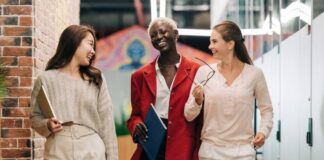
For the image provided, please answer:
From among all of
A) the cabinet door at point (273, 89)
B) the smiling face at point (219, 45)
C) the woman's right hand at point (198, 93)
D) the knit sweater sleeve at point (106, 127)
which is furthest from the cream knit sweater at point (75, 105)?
the cabinet door at point (273, 89)

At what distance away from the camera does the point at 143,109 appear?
328 cm

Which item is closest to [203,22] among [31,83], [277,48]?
[277,48]

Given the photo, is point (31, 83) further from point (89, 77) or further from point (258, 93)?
point (258, 93)

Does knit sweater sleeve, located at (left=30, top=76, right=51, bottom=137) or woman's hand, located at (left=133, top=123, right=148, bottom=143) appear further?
woman's hand, located at (left=133, top=123, right=148, bottom=143)

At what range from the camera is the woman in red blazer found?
10.5 ft

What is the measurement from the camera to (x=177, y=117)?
3205 millimetres

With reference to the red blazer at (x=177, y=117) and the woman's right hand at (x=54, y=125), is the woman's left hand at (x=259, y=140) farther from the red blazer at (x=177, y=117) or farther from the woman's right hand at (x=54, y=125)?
the woman's right hand at (x=54, y=125)

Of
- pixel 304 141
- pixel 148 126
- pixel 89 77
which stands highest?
pixel 89 77

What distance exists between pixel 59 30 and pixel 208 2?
8.45 metres

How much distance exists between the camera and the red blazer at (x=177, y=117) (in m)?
3.20

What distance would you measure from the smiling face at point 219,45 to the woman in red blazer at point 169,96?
265mm

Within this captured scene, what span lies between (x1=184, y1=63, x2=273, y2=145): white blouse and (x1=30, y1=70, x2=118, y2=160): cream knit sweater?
17.3 inches

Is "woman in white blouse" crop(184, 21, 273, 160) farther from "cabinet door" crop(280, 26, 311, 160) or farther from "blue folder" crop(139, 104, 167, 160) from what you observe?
"cabinet door" crop(280, 26, 311, 160)

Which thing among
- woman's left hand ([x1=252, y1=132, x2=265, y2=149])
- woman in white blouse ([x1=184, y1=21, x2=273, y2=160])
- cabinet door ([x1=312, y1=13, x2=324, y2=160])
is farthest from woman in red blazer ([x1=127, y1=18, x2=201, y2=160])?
cabinet door ([x1=312, y1=13, x2=324, y2=160])
